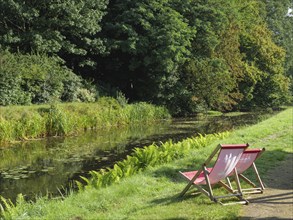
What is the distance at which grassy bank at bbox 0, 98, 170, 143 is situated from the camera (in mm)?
17141

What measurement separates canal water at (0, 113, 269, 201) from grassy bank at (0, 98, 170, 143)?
2.30ft

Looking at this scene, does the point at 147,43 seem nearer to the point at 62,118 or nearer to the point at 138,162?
the point at 62,118

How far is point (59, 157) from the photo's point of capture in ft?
45.2

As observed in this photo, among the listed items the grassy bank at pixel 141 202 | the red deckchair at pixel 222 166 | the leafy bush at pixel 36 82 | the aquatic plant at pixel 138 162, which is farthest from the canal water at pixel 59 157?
the red deckchair at pixel 222 166

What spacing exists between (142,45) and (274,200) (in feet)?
75.2

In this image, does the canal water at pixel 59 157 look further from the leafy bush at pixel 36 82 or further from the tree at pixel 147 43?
the tree at pixel 147 43

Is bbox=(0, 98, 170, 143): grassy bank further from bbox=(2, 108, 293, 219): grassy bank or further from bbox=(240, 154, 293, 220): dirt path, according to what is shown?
bbox=(240, 154, 293, 220): dirt path

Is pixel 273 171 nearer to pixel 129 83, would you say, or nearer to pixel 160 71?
pixel 160 71

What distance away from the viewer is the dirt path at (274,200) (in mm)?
5816

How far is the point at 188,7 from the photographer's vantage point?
32.5m

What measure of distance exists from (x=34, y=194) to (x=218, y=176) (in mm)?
4847

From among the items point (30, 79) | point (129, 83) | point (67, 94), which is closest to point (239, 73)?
point (129, 83)

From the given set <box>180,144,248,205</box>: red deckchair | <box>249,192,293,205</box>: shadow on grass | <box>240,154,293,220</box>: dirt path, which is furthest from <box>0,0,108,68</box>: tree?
<box>249,192,293,205</box>: shadow on grass

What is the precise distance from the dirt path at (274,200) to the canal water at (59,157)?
4.45 m
